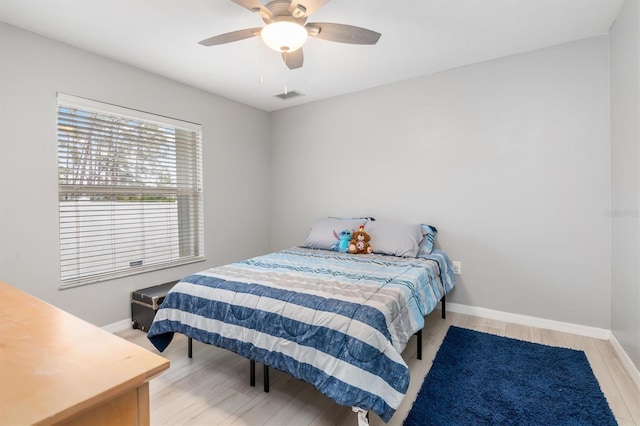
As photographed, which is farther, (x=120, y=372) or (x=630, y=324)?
(x=630, y=324)

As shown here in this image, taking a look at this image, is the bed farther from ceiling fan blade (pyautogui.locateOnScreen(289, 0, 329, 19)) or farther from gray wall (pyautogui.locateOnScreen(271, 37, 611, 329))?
ceiling fan blade (pyautogui.locateOnScreen(289, 0, 329, 19))

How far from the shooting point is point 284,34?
179 centimetres

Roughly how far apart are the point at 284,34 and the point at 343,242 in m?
1.97

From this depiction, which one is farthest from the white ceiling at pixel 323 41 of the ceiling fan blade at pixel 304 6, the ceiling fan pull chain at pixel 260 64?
the ceiling fan blade at pixel 304 6

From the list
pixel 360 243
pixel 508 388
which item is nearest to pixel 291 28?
pixel 360 243

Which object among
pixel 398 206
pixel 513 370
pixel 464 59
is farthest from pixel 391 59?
pixel 513 370

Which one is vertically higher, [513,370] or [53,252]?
[53,252]

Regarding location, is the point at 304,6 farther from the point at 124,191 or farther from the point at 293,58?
the point at 124,191

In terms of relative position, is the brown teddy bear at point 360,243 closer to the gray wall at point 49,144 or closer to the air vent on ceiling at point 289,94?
the gray wall at point 49,144

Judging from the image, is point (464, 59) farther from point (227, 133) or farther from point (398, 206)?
point (227, 133)

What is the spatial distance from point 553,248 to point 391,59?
7.00 ft

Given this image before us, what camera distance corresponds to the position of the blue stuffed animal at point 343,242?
3.17 meters

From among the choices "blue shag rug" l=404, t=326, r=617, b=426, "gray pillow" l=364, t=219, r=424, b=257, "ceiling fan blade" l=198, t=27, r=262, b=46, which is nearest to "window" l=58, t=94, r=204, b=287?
"ceiling fan blade" l=198, t=27, r=262, b=46

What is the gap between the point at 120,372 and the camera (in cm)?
60
